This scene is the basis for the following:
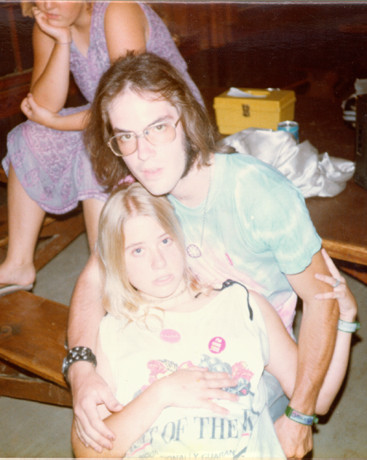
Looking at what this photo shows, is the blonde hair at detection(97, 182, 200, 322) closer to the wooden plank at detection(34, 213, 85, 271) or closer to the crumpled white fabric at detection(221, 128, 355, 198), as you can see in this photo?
the crumpled white fabric at detection(221, 128, 355, 198)

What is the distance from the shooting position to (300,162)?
83.7 inches

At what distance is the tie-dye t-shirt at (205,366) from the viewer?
3.96ft

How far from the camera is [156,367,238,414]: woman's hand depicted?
1215mm

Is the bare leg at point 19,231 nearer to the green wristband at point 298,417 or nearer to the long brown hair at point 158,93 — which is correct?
the long brown hair at point 158,93

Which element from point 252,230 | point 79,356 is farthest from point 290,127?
point 79,356

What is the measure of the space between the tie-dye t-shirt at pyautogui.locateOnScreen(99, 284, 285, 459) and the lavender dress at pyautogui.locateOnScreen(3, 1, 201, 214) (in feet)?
2.45

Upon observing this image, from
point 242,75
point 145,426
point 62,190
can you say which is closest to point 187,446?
point 145,426

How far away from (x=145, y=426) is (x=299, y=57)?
3.51m

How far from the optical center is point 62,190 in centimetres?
209

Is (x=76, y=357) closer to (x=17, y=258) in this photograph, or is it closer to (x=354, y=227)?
(x=17, y=258)

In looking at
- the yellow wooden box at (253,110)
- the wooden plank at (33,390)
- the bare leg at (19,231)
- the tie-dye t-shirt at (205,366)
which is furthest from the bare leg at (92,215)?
the yellow wooden box at (253,110)

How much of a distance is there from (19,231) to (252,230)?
1.15 m

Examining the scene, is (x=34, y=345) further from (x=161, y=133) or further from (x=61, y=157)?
(x=161, y=133)

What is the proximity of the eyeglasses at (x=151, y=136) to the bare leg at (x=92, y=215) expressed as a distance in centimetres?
69
